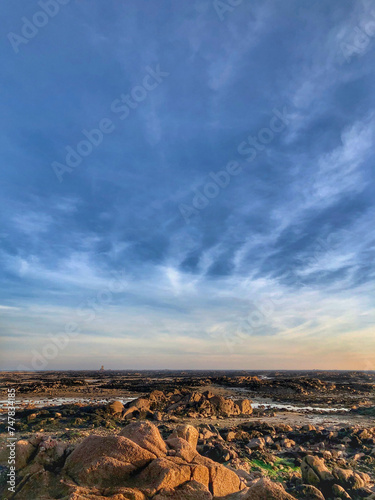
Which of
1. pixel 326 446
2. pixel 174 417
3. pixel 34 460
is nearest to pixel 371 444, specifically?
pixel 326 446

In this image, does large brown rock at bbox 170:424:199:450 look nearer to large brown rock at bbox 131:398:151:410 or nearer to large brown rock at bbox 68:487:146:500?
large brown rock at bbox 68:487:146:500

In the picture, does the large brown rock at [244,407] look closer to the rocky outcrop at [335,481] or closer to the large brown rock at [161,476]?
the rocky outcrop at [335,481]

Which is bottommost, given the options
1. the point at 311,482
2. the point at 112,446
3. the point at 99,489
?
the point at 311,482

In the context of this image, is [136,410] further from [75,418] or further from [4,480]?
[4,480]

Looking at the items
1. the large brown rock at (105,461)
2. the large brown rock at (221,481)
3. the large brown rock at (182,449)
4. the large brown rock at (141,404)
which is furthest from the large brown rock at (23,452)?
the large brown rock at (141,404)

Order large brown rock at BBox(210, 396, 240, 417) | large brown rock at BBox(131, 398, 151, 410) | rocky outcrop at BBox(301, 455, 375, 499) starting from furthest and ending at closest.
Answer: large brown rock at BBox(210, 396, 240, 417) < large brown rock at BBox(131, 398, 151, 410) < rocky outcrop at BBox(301, 455, 375, 499)

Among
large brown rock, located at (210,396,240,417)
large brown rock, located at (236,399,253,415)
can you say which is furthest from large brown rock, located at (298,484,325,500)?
large brown rock, located at (236,399,253,415)

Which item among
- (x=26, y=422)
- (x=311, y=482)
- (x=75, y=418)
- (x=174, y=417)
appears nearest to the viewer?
(x=311, y=482)

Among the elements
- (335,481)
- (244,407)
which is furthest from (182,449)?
(244,407)
